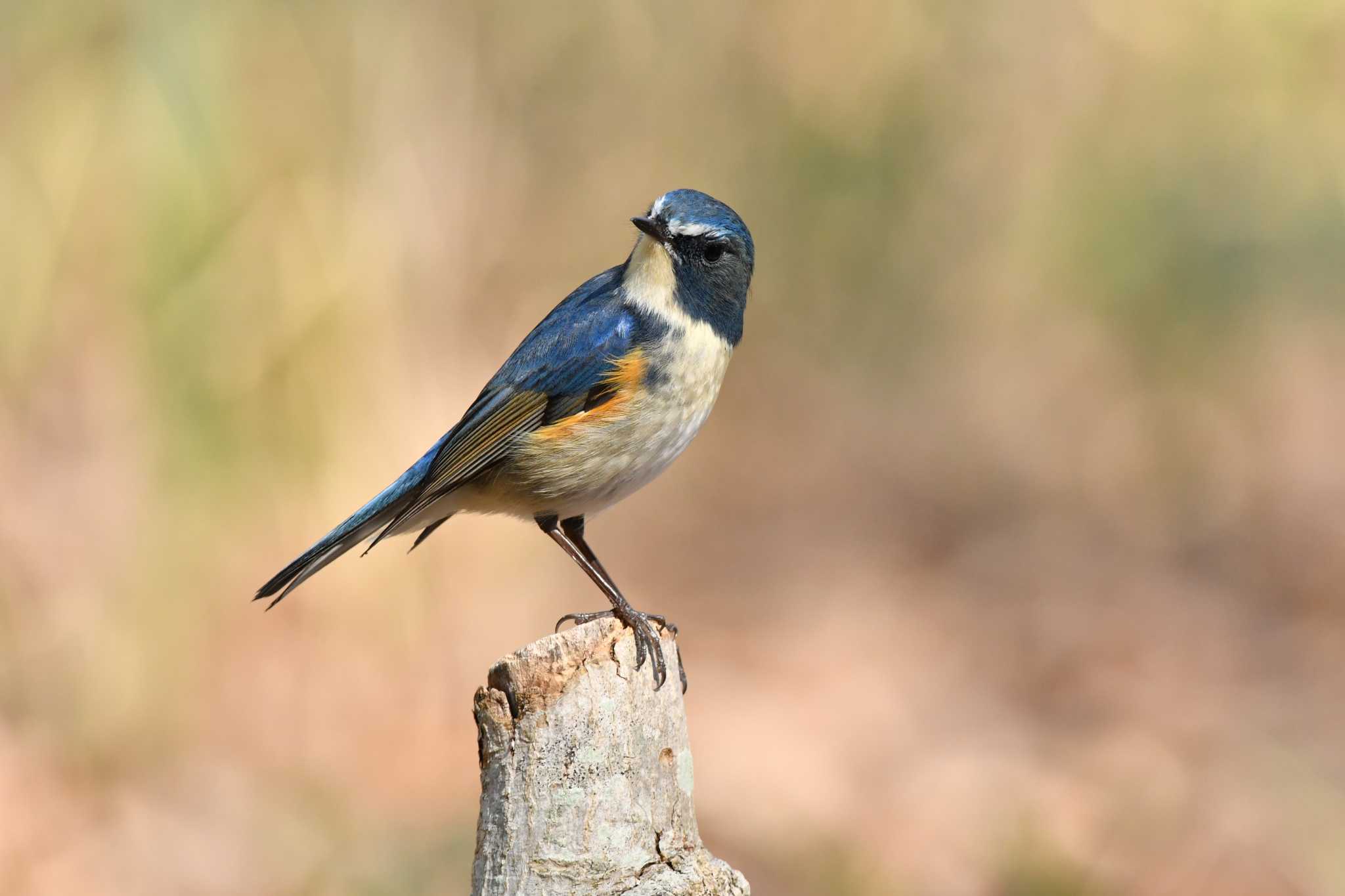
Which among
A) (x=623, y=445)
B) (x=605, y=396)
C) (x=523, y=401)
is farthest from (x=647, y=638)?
(x=523, y=401)

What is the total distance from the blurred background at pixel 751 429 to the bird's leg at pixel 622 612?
165 centimetres

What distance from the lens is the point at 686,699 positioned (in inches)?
257

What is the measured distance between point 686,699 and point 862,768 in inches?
36.2

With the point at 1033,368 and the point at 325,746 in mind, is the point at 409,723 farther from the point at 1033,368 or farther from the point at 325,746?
the point at 1033,368

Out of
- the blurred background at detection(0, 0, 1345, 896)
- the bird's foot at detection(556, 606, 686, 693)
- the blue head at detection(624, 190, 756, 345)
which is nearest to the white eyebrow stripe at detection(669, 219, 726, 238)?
the blue head at detection(624, 190, 756, 345)

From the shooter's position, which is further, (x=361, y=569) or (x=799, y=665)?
(x=799, y=665)

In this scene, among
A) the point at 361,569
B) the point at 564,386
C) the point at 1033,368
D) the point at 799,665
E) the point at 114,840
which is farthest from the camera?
the point at 1033,368

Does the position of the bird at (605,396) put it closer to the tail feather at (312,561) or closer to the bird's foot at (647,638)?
the tail feather at (312,561)

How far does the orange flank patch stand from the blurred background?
2104mm

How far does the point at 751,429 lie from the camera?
8234 mm

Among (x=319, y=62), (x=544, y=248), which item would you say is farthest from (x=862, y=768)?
(x=319, y=62)

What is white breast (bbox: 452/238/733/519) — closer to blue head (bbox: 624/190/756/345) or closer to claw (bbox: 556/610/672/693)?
blue head (bbox: 624/190/756/345)

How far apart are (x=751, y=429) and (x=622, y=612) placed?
5201mm

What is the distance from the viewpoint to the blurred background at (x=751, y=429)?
201 inches
